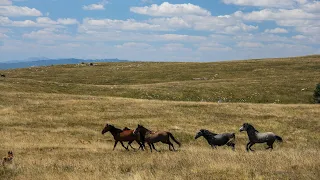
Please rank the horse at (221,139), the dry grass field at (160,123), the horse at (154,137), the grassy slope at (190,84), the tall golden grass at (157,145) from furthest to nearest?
the grassy slope at (190,84) → the horse at (221,139) → the horse at (154,137) → the dry grass field at (160,123) → the tall golden grass at (157,145)

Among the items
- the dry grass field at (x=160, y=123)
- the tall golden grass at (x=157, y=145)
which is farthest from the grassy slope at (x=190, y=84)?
the tall golden grass at (x=157, y=145)

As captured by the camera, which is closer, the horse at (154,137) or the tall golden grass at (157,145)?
the tall golden grass at (157,145)

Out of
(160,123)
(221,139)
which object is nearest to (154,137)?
(221,139)

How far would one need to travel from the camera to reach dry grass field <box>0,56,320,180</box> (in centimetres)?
1282

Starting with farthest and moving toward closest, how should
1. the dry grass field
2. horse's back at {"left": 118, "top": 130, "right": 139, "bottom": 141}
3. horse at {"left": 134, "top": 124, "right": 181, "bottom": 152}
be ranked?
horse's back at {"left": 118, "top": 130, "right": 139, "bottom": 141} → horse at {"left": 134, "top": 124, "right": 181, "bottom": 152} → the dry grass field

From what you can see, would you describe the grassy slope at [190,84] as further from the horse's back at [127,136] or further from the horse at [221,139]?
the horse at [221,139]

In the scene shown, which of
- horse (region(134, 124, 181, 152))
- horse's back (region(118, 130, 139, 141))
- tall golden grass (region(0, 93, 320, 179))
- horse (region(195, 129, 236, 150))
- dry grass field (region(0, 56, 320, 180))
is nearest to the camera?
tall golden grass (region(0, 93, 320, 179))

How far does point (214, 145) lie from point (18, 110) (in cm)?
2494

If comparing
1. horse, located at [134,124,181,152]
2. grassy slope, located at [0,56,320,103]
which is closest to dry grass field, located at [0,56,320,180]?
grassy slope, located at [0,56,320,103]

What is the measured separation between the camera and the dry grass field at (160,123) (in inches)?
505

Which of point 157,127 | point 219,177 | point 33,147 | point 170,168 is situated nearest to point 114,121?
point 157,127

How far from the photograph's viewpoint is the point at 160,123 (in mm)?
34781

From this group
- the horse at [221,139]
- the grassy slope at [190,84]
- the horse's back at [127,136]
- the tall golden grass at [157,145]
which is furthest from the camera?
the grassy slope at [190,84]

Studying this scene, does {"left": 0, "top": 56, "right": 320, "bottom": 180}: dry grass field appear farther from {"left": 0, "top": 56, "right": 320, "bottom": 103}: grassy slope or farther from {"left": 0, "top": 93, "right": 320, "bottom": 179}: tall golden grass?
{"left": 0, "top": 56, "right": 320, "bottom": 103}: grassy slope
